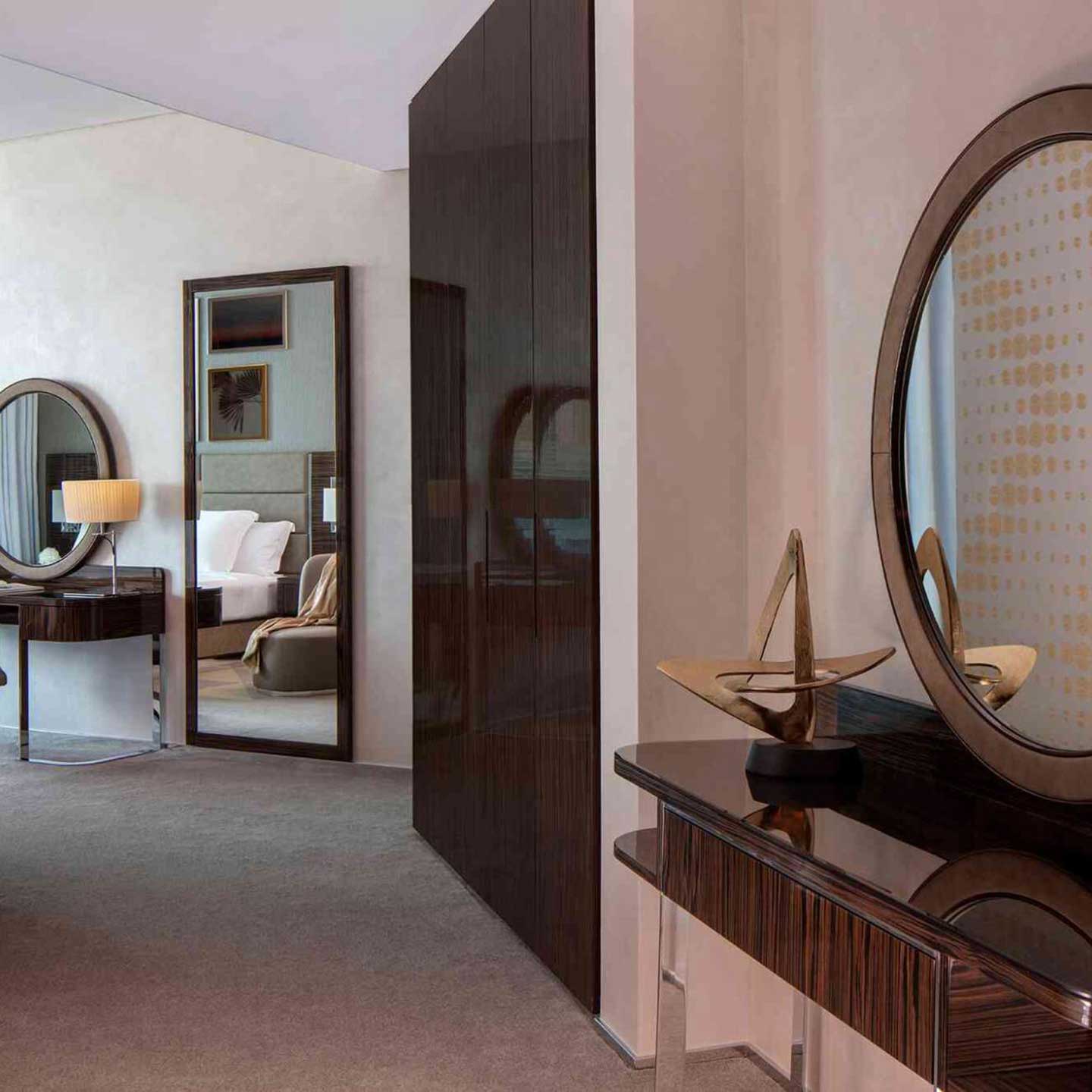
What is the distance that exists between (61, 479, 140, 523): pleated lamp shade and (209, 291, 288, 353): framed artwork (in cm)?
80

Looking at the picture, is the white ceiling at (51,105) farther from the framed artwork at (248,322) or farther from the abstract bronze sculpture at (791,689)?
the abstract bronze sculpture at (791,689)

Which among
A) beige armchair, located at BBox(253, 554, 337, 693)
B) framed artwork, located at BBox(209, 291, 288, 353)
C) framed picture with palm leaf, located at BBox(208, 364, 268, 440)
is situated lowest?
beige armchair, located at BBox(253, 554, 337, 693)

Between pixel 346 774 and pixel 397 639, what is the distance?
62 cm

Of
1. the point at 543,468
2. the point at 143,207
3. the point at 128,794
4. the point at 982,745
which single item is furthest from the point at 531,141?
the point at 143,207

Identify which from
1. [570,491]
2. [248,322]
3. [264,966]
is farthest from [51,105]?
[264,966]

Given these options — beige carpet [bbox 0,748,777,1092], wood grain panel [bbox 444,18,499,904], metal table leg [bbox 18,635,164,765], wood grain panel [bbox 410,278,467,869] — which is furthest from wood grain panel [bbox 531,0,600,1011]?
metal table leg [bbox 18,635,164,765]

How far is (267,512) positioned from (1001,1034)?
4.78 m

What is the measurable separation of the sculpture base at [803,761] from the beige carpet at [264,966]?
986 millimetres

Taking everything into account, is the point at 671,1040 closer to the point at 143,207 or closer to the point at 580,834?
the point at 580,834

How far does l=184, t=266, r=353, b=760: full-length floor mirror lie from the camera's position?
5418 millimetres

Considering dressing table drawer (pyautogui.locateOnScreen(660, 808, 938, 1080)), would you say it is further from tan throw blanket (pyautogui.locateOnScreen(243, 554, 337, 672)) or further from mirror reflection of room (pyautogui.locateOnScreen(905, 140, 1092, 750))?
tan throw blanket (pyautogui.locateOnScreen(243, 554, 337, 672))

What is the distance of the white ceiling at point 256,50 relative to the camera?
3.56 meters

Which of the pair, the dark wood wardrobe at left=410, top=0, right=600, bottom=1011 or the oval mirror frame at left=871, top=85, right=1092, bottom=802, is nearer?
the oval mirror frame at left=871, top=85, right=1092, bottom=802

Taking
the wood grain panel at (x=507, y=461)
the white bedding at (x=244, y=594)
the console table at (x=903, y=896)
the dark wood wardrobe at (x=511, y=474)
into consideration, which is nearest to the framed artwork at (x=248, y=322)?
the white bedding at (x=244, y=594)
